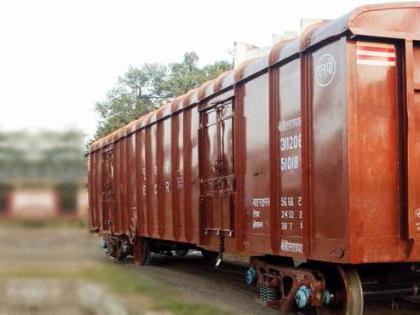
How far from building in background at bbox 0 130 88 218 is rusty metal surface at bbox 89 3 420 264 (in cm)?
350

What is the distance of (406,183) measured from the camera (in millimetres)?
5820

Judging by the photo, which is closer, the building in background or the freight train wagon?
the building in background

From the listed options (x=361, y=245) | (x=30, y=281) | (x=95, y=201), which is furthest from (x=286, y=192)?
(x=95, y=201)

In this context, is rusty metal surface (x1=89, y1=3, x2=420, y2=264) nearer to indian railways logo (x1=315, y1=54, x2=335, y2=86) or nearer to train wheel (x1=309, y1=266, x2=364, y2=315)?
indian railways logo (x1=315, y1=54, x2=335, y2=86)

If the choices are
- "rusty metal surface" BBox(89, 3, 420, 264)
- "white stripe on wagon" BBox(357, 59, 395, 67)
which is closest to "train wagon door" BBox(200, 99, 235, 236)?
"rusty metal surface" BBox(89, 3, 420, 264)

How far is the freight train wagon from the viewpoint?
5.72 meters

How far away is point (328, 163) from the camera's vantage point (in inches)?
235

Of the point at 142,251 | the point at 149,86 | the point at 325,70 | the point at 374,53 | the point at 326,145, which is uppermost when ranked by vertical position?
the point at 149,86

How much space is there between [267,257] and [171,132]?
4.17m

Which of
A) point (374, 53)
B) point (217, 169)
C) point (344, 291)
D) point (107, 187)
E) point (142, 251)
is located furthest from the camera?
point (107, 187)

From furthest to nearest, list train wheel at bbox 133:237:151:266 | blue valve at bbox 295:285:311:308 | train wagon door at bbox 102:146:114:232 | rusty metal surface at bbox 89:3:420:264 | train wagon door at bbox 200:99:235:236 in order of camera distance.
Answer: train wagon door at bbox 102:146:114:232
train wheel at bbox 133:237:151:266
train wagon door at bbox 200:99:235:236
blue valve at bbox 295:285:311:308
rusty metal surface at bbox 89:3:420:264

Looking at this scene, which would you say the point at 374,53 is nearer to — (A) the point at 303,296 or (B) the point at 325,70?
(B) the point at 325,70

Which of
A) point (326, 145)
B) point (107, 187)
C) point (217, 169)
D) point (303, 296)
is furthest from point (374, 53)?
point (107, 187)

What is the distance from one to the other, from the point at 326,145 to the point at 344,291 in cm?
161
